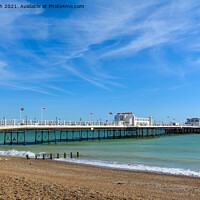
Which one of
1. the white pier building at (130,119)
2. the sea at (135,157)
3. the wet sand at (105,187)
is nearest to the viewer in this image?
the wet sand at (105,187)

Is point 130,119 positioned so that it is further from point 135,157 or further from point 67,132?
point 135,157

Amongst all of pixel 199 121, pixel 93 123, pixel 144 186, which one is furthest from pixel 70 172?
pixel 199 121

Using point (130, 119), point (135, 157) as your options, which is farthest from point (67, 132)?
point (135, 157)

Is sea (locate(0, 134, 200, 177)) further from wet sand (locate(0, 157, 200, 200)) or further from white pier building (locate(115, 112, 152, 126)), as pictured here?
white pier building (locate(115, 112, 152, 126))

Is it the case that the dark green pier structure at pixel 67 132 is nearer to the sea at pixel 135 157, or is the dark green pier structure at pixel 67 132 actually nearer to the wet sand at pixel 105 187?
the sea at pixel 135 157

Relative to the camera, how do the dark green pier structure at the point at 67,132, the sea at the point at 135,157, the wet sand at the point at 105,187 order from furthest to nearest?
the dark green pier structure at the point at 67,132, the sea at the point at 135,157, the wet sand at the point at 105,187

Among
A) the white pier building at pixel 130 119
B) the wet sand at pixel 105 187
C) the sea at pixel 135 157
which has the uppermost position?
the white pier building at pixel 130 119

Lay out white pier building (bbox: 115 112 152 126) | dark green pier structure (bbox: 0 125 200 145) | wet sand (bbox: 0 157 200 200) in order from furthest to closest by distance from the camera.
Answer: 1. white pier building (bbox: 115 112 152 126)
2. dark green pier structure (bbox: 0 125 200 145)
3. wet sand (bbox: 0 157 200 200)

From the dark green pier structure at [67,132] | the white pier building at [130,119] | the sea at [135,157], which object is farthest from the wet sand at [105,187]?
the white pier building at [130,119]

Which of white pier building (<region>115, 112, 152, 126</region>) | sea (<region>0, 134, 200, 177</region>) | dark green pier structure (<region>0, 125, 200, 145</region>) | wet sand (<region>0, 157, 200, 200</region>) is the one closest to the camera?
wet sand (<region>0, 157, 200, 200</region>)

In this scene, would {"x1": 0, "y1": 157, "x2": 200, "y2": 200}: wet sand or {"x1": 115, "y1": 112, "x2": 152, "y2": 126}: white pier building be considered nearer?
{"x1": 0, "y1": 157, "x2": 200, "y2": 200}: wet sand

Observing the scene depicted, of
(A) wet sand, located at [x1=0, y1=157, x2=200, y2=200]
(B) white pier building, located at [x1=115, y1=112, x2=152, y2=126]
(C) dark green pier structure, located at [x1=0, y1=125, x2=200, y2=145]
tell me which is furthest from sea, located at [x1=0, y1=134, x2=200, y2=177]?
(B) white pier building, located at [x1=115, y1=112, x2=152, y2=126]

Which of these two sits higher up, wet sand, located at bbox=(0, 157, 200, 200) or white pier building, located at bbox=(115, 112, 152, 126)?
white pier building, located at bbox=(115, 112, 152, 126)

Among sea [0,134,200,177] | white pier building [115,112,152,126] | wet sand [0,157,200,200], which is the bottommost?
sea [0,134,200,177]
